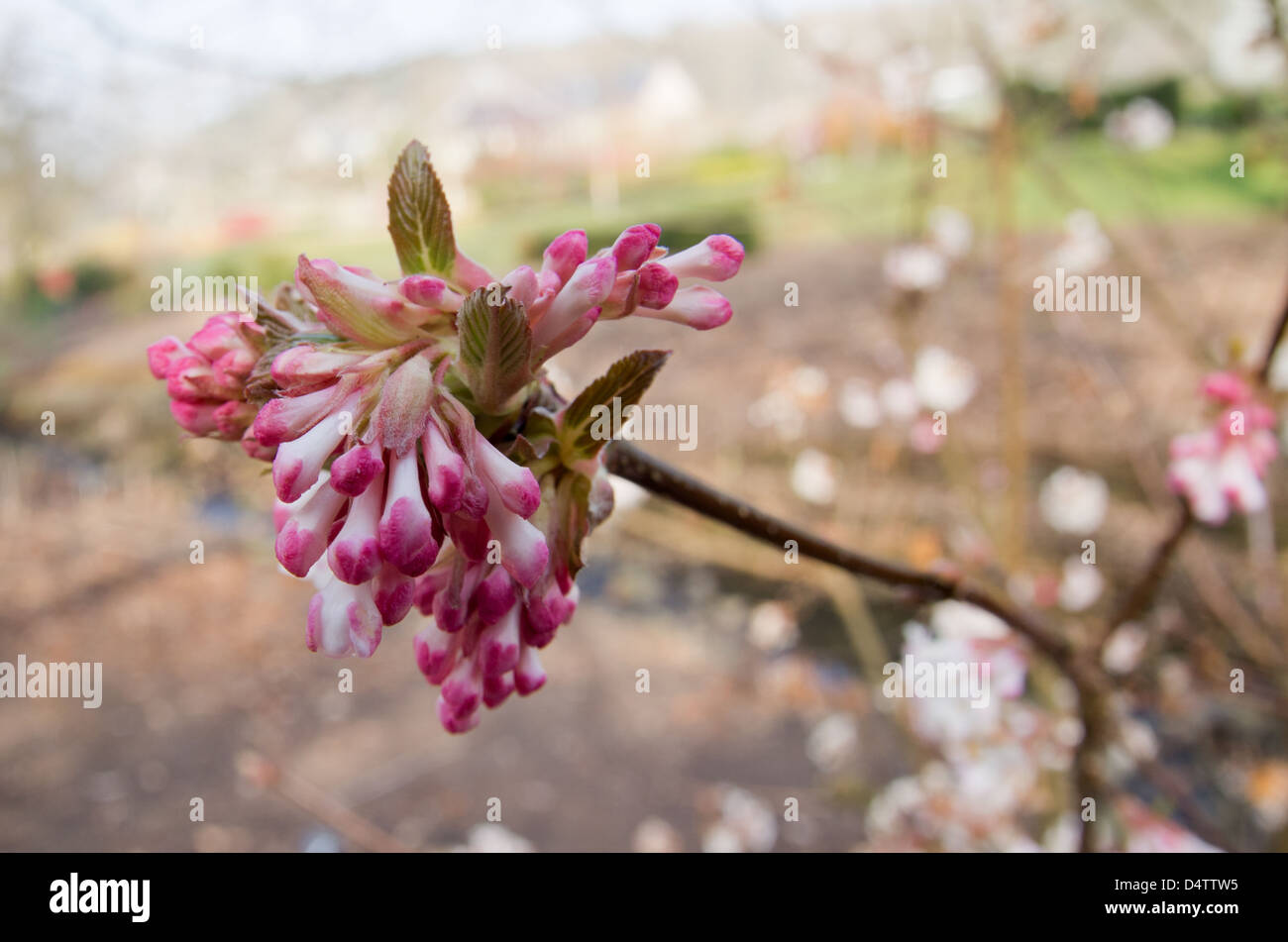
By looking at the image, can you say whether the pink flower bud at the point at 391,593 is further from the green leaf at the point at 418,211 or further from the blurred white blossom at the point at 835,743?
the blurred white blossom at the point at 835,743

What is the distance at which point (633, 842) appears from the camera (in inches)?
91.4

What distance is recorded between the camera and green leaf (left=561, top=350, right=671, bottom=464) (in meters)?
0.40

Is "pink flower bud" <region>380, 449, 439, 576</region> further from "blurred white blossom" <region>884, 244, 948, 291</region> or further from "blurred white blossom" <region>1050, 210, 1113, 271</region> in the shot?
"blurred white blossom" <region>1050, 210, 1113, 271</region>

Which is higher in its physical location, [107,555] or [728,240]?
[728,240]

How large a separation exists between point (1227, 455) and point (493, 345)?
72 centimetres

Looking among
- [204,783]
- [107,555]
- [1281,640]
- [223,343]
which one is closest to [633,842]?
[204,783]

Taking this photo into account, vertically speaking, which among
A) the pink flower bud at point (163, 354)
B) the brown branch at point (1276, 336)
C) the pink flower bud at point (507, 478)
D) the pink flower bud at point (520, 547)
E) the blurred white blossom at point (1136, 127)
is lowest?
the pink flower bud at point (520, 547)

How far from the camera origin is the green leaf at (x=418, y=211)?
1.36 ft

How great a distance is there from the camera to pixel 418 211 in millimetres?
415

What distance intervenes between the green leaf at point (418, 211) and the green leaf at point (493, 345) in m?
0.06

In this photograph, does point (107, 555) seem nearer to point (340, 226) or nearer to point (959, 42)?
point (340, 226)

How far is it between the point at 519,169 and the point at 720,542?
4.43 meters

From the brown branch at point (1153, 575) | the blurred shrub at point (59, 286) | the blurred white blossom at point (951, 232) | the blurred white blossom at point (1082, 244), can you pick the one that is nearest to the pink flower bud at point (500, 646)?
the brown branch at point (1153, 575)

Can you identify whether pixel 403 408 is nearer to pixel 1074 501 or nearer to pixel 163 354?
pixel 163 354
